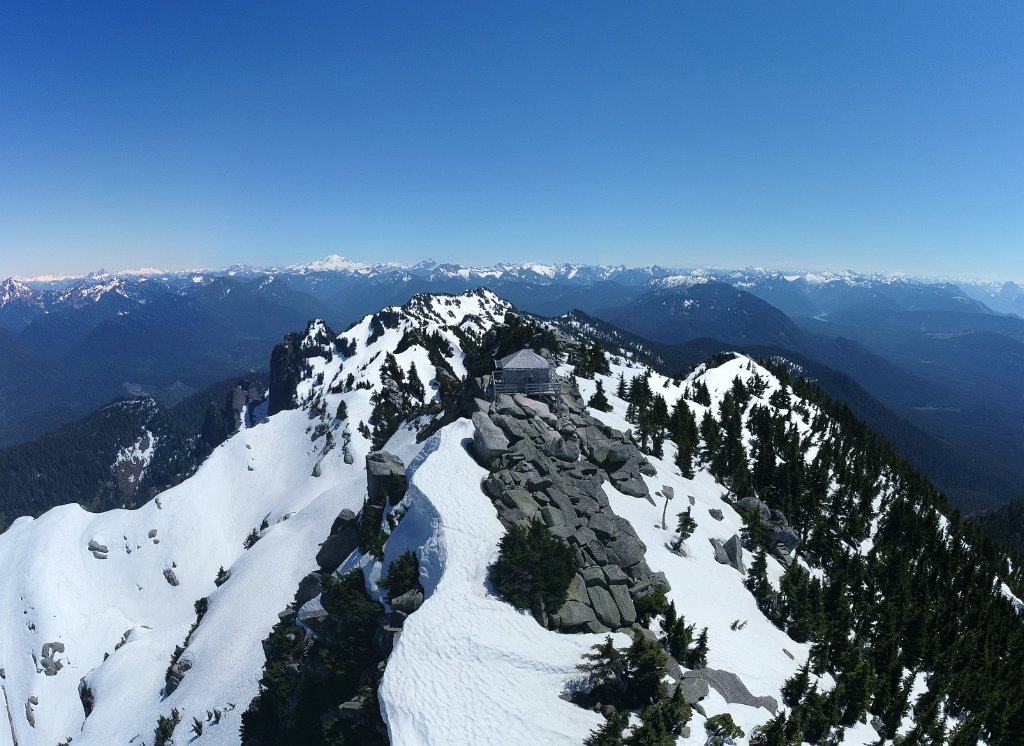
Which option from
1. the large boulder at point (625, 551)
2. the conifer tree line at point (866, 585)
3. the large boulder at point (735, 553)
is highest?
the large boulder at point (625, 551)

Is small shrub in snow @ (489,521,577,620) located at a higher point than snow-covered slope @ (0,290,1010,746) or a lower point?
higher

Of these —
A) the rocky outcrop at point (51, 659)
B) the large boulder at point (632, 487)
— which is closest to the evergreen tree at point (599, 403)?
the large boulder at point (632, 487)

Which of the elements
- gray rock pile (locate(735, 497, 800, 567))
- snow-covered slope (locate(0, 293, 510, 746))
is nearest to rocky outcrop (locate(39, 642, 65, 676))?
snow-covered slope (locate(0, 293, 510, 746))

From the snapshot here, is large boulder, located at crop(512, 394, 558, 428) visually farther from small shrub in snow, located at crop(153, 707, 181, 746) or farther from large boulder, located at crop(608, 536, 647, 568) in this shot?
small shrub in snow, located at crop(153, 707, 181, 746)

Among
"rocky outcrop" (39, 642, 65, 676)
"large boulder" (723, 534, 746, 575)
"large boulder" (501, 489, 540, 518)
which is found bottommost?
"rocky outcrop" (39, 642, 65, 676)

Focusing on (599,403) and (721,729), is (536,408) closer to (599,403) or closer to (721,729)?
(599,403)

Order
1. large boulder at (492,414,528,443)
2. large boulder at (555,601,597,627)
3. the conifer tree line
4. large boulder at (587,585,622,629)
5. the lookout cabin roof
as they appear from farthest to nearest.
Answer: the lookout cabin roof < large boulder at (492,414,528,443) < the conifer tree line < large boulder at (587,585,622,629) < large boulder at (555,601,597,627)

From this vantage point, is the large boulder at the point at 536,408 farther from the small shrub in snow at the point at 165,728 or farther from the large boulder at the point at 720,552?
the small shrub in snow at the point at 165,728
